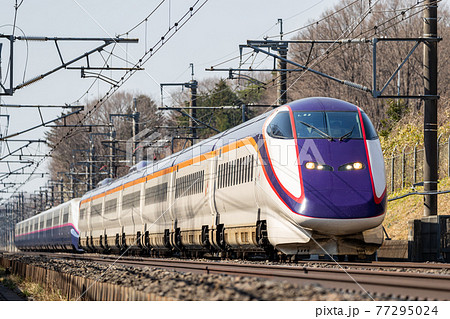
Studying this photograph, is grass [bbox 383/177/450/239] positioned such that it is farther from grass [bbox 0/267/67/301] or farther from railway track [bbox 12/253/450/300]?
railway track [bbox 12/253/450/300]

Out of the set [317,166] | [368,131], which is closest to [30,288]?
[317,166]

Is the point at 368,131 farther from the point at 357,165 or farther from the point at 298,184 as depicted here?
the point at 298,184

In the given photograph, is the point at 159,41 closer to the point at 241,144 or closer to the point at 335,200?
the point at 241,144

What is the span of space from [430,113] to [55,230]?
146ft

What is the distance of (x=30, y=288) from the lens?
59.4ft

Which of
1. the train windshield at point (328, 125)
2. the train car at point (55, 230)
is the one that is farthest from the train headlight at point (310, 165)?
the train car at point (55, 230)

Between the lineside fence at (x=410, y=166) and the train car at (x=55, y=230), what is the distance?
2463 cm

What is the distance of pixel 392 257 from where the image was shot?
80.9 ft

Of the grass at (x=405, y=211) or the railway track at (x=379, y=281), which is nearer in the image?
the railway track at (x=379, y=281)

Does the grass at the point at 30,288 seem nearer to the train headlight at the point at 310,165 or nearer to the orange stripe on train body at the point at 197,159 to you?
the train headlight at the point at 310,165

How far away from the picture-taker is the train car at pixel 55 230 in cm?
5506

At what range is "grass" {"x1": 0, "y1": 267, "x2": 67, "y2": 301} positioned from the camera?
14699mm

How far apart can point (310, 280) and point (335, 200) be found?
4.55 metres
